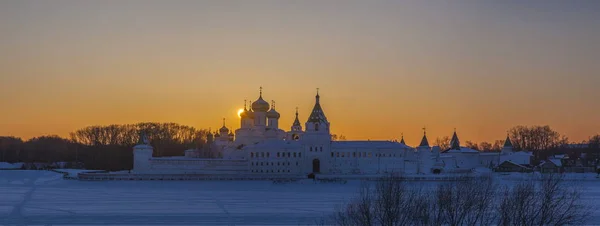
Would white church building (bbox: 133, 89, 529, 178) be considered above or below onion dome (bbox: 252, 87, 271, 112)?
below

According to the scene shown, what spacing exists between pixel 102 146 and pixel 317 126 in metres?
40.2

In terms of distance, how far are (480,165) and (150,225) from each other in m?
70.5

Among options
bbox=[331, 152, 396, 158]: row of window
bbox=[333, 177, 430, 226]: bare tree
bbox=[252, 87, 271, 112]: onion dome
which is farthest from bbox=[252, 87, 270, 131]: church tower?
bbox=[333, 177, 430, 226]: bare tree

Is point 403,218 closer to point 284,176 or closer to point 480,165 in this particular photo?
point 284,176

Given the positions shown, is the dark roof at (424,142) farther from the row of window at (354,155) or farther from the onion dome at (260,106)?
the onion dome at (260,106)

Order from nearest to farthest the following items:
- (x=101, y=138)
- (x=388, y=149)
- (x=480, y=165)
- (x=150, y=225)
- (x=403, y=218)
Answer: (x=403, y=218)
(x=150, y=225)
(x=388, y=149)
(x=480, y=165)
(x=101, y=138)

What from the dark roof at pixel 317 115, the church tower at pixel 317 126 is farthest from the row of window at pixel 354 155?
the dark roof at pixel 317 115

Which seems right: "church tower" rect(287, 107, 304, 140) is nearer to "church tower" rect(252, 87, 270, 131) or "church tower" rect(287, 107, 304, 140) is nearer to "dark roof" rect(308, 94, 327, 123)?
"church tower" rect(252, 87, 270, 131)

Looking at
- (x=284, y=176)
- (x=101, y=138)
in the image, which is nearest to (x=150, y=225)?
(x=284, y=176)

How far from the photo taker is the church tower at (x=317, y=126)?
67188mm

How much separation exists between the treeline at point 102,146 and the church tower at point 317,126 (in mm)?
26377

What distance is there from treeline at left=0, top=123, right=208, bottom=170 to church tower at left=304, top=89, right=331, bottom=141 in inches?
1038

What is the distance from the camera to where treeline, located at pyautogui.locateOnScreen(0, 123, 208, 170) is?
295 ft

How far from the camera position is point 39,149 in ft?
358
